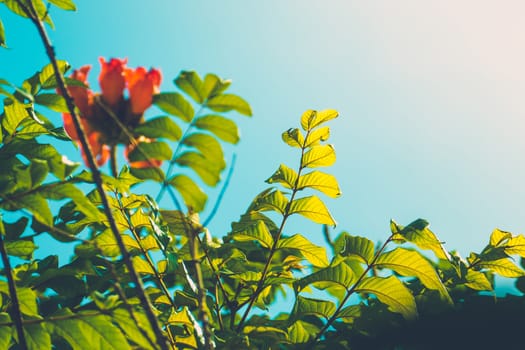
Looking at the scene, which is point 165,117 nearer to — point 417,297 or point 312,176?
point 312,176

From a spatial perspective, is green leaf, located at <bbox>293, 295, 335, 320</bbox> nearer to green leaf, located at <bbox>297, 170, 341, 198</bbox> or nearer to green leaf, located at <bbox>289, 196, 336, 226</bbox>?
green leaf, located at <bbox>289, 196, 336, 226</bbox>

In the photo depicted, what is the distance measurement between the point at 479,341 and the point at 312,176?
38.2 inches

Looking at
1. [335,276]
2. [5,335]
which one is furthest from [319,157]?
[5,335]

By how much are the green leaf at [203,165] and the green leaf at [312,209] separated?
0.81 metres

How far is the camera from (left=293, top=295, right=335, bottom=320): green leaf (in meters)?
2.03

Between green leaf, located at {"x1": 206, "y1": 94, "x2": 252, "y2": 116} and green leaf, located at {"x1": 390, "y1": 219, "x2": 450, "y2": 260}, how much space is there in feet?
2.65

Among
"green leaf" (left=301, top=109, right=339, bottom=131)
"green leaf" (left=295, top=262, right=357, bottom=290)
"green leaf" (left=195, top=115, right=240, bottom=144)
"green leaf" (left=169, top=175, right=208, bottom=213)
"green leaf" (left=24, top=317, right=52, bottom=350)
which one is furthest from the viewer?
"green leaf" (left=301, top=109, right=339, bottom=131)

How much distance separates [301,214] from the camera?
2117mm

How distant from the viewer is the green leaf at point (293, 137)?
204 centimetres

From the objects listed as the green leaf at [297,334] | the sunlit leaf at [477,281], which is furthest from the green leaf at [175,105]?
the sunlit leaf at [477,281]

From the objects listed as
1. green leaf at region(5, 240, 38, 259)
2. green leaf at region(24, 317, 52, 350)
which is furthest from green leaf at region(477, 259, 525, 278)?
green leaf at region(5, 240, 38, 259)

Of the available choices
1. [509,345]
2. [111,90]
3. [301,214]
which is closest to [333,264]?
[301,214]

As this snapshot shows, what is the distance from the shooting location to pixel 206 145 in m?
1.35

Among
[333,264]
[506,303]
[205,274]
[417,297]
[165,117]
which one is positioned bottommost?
[506,303]
